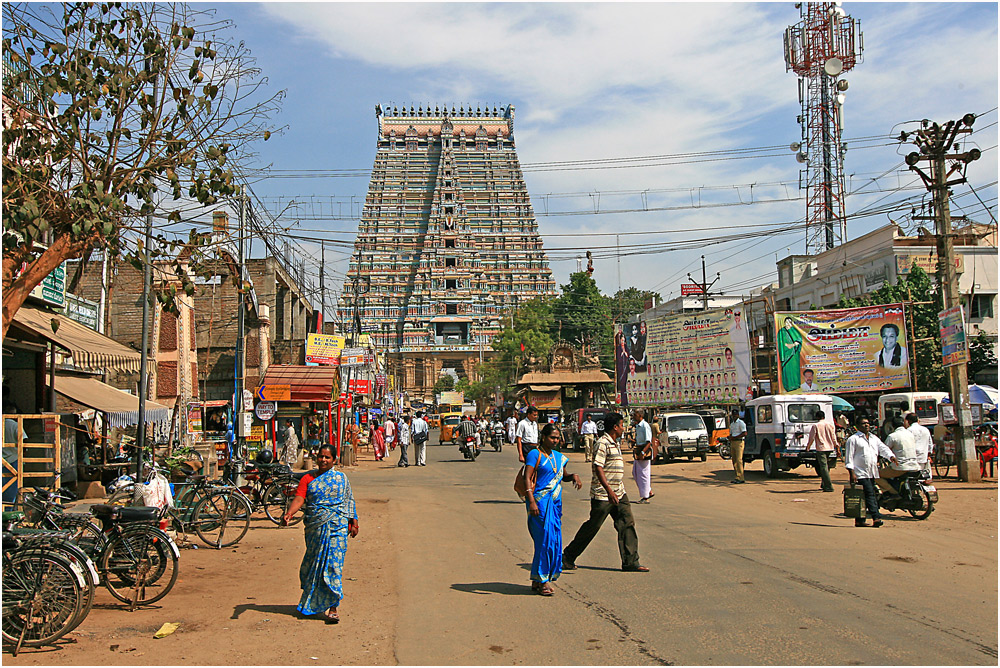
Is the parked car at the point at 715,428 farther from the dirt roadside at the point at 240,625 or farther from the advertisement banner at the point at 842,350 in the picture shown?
the dirt roadside at the point at 240,625

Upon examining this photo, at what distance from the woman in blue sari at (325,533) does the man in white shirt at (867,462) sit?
8084 millimetres

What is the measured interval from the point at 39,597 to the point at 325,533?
214 centimetres

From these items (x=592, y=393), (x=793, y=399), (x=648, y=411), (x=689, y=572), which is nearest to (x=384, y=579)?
(x=689, y=572)

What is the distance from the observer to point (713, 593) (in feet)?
24.7

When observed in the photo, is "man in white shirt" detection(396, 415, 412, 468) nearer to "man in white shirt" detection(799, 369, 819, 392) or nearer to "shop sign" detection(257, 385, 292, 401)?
"shop sign" detection(257, 385, 292, 401)

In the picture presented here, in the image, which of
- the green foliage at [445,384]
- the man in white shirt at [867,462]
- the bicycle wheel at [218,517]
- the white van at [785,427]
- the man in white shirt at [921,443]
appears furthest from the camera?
the green foliage at [445,384]

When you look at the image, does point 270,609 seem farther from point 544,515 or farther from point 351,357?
point 351,357

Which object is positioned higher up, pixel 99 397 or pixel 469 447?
pixel 99 397

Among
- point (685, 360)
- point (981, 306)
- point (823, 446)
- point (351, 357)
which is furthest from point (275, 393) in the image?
point (981, 306)

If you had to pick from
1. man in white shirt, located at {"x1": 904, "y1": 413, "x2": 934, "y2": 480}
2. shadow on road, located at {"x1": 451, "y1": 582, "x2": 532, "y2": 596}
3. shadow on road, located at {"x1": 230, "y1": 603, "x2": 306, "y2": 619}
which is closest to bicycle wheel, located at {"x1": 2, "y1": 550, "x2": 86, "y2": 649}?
shadow on road, located at {"x1": 230, "y1": 603, "x2": 306, "y2": 619}

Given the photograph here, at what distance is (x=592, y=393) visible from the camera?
46344mm

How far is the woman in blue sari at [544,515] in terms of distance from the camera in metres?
7.66

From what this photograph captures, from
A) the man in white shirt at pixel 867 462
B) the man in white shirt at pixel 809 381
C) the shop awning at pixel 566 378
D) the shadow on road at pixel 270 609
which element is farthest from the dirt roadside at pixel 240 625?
the shop awning at pixel 566 378

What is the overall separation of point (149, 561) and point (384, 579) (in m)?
2.41
